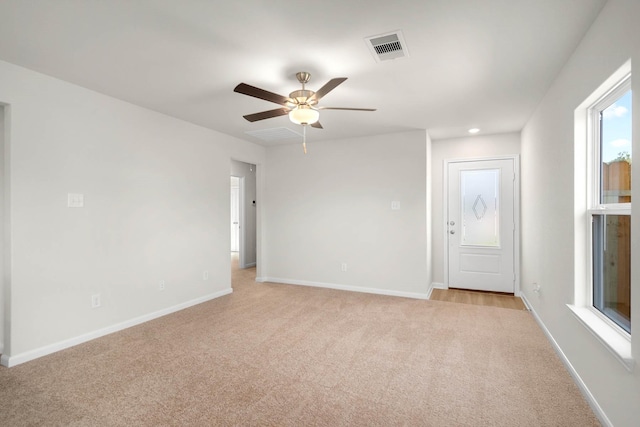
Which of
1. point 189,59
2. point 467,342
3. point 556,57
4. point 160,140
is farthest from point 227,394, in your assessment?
point 556,57

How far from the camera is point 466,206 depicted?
5219mm

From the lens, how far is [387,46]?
230cm

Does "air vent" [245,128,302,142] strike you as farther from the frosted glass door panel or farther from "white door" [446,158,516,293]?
the frosted glass door panel

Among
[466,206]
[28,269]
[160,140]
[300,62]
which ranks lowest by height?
[28,269]

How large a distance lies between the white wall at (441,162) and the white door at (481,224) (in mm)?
111

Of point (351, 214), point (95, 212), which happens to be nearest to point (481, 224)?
point (351, 214)

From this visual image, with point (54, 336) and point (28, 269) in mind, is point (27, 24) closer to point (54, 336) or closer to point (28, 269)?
point (28, 269)

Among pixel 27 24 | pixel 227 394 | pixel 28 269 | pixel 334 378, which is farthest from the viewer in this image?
pixel 28 269

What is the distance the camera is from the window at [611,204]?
74.2 inches

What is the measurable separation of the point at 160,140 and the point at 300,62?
7.45 feet

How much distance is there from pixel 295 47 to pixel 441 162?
12.2ft

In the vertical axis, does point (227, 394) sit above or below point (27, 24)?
below

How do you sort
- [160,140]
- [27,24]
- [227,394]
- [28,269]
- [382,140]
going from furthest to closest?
[382,140] → [160,140] → [28,269] → [227,394] → [27,24]

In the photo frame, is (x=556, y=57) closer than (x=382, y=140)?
Yes
